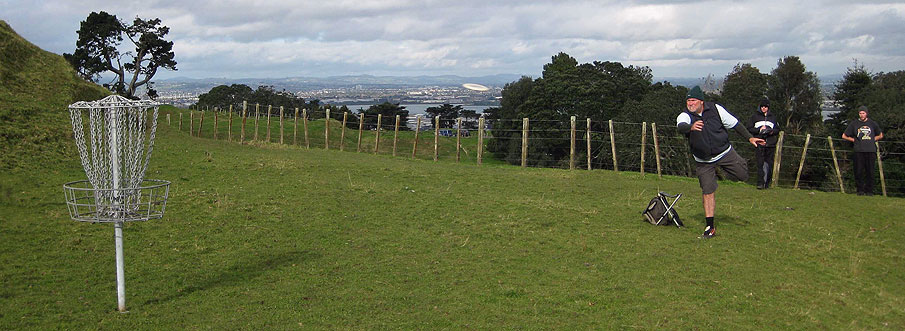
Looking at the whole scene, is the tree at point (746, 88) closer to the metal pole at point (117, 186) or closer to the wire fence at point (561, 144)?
the wire fence at point (561, 144)

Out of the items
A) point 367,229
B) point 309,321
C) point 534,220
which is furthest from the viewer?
point 534,220

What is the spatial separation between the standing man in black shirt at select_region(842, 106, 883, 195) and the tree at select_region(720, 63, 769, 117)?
1833 inches

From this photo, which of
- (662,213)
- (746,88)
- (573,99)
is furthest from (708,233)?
(746,88)

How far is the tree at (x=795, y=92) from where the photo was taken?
232 ft

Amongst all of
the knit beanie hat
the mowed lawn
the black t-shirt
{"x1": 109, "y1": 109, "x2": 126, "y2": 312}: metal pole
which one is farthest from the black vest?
the black t-shirt

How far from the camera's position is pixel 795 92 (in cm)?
7269

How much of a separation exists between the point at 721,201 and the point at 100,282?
39.1 ft

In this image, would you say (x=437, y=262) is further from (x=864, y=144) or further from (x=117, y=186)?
(x=864, y=144)

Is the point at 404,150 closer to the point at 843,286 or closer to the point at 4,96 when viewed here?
the point at 4,96

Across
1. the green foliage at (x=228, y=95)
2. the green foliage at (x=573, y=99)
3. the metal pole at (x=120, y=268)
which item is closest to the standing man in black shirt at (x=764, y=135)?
the metal pole at (x=120, y=268)

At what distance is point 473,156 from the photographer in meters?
53.7

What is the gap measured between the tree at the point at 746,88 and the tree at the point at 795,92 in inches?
65.4

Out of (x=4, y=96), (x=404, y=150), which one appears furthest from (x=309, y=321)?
(x=404, y=150)

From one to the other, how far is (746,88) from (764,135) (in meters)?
56.3
